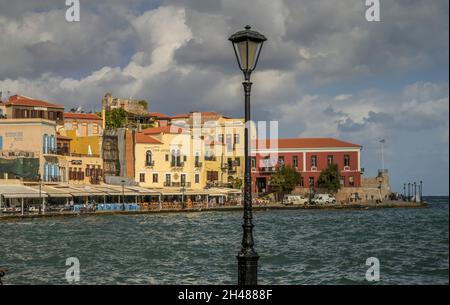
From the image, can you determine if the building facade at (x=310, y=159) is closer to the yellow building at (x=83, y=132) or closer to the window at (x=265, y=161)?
the window at (x=265, y=161)

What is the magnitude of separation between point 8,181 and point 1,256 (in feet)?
110

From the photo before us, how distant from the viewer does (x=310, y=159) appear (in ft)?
294

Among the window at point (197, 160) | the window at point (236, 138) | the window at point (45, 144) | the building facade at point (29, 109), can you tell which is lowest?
the window at point (197, 160)

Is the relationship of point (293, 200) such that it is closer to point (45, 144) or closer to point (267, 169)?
point (267, 169)

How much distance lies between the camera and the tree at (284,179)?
86188mm

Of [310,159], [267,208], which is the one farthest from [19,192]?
[310,159]

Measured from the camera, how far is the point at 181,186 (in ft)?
262

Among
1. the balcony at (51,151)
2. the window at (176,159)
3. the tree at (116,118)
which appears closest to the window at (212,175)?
the window at (176,159)

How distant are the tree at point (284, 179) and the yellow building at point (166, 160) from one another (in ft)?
32.0

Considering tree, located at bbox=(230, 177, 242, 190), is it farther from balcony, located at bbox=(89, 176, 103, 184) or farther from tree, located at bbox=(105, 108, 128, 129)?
balcony, located at bbox=(89, 176, 103, 184)

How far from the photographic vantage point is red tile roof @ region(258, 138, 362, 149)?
293 ft

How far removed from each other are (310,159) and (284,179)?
539cm
